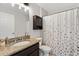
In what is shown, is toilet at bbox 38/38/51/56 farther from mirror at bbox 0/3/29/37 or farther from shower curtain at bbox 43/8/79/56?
mirror at bbox 0/3/29/37

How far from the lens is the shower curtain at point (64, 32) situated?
218cm

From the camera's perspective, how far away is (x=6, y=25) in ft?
5.28

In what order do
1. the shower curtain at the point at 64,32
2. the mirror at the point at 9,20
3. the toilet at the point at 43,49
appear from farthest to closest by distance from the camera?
the shower curtain at the point at 64,32
the toilet at the point at 43,49
the mirror at the point at 9,20

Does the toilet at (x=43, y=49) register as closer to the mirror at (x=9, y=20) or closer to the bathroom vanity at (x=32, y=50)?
the bathroom vanity at (x=32, y=50)

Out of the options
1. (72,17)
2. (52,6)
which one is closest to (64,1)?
(52,6)

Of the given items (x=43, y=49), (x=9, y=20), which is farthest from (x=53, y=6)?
(x=43, y=49)

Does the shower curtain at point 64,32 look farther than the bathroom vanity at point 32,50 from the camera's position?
Yes

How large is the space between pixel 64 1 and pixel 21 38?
1.27m

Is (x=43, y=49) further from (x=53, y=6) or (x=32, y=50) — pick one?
(x=53, y=6)

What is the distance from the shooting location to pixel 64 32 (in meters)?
2.39

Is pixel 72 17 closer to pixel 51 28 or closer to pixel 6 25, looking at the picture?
pixel 51 28

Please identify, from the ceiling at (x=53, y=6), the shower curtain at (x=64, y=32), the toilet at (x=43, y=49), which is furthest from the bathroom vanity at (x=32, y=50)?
the ceiling at (x=53, y=6)

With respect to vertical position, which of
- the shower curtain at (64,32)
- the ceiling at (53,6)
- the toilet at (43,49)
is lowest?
the toilet at (43,49)

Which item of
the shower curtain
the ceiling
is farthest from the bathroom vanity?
the ceiling
